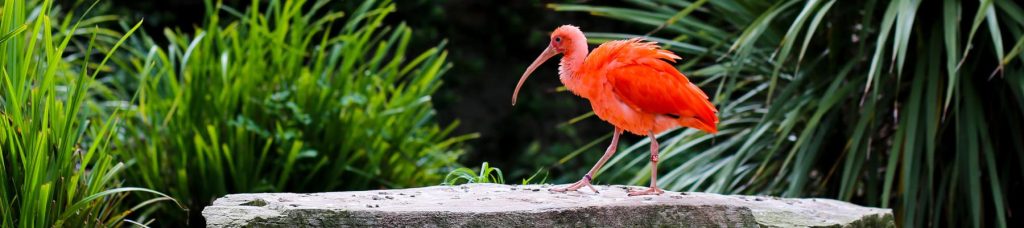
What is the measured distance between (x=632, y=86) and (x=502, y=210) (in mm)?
386

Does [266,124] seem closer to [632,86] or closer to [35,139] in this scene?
[35,139]

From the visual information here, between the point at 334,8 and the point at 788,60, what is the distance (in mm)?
2414

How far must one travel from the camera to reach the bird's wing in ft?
7.86

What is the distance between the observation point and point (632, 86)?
2.39 metres

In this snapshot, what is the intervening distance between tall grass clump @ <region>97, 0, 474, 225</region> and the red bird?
5.13 ft

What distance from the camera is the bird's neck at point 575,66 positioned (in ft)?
8.05

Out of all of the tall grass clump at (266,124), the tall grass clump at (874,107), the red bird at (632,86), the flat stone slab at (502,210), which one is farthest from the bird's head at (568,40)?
the tall grass clump at (266,124)

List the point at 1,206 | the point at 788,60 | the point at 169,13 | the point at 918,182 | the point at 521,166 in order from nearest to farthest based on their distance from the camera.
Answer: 1. the point at 1,206
2. the point at 918,182
3. the point at 788,60
4. the point at 169,13
5. the point at 521,166

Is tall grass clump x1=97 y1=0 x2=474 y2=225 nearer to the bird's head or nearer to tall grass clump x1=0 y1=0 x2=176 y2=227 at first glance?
tall grass clump x1=0 y1=0 x2=176 y2=227

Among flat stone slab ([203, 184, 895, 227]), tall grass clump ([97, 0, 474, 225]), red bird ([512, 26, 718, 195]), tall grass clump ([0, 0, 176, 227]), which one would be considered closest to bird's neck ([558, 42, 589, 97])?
red bird ([512, 26, 718, 195])

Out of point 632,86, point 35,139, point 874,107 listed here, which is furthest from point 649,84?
point 874,107

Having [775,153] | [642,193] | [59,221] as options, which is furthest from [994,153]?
[59,221]

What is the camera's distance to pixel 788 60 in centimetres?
391

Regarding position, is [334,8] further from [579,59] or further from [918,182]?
[579,59]
